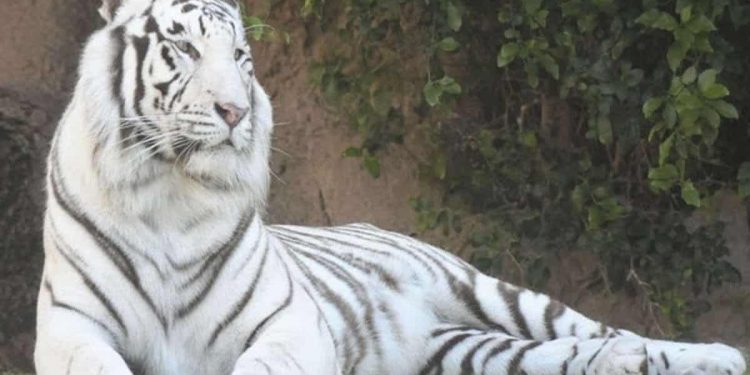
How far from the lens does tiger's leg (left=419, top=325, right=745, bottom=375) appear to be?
3.80 meters

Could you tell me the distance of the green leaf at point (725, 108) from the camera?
498 cm

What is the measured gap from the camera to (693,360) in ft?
12.6

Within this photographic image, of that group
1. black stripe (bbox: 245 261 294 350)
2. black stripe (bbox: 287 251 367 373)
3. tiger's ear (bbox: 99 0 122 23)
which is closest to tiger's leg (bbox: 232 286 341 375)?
black stripe (bbox: 245 261 294 350)

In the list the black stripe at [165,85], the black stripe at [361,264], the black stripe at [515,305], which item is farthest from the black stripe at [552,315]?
the black stripe at [165,85]

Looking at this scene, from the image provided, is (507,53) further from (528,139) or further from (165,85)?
(165,85)

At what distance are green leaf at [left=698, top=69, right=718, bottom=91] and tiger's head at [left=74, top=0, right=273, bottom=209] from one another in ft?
6.76

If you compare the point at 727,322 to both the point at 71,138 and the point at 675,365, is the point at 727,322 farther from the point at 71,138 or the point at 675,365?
the point at 71,138

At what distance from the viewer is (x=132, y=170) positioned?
331 cm

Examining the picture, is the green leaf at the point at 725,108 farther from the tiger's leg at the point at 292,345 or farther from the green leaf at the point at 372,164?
the tiger's leg at the point at 292,345

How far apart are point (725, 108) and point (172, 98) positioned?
2.38 meters

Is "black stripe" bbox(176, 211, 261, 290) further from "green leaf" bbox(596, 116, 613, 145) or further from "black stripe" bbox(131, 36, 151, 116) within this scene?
"green leaf" bbox(596, 116, 613, 145)

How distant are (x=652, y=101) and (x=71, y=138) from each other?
237 cm

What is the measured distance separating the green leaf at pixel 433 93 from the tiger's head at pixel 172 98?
2022mm

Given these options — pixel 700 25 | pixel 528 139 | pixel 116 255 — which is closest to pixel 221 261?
pixel 116 255
